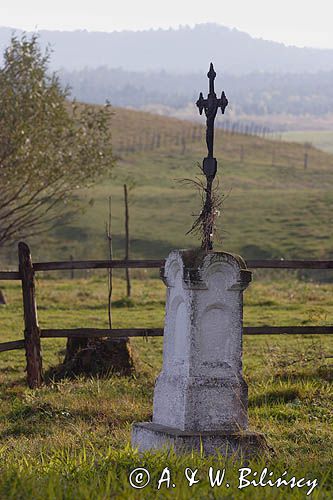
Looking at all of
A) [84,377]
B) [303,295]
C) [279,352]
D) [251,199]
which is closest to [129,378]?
[84,377]

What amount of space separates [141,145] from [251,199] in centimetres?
3994

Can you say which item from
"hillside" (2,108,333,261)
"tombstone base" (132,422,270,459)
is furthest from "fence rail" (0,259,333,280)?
"hillside" (2,108,333,261)

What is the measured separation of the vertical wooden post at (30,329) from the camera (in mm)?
14430

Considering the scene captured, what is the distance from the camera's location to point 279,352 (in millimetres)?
15938

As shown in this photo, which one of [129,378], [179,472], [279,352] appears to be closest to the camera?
[179,472]

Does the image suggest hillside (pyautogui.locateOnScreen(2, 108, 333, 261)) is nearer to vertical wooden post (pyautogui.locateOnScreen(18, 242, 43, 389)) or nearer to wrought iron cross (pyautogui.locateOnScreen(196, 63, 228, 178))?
vertical wooden post (pyautogui.locateOnScreen(18, 242, 43, 389))

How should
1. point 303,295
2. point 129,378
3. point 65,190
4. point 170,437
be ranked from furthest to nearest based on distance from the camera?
point 65,190, point 303,295, point 129,378, point 170,437

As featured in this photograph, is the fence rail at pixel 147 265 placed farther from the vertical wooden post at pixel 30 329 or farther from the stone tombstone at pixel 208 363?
the stone tombstone at pixel 208 363

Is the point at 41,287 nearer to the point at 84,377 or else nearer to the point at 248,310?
the point at 248,310

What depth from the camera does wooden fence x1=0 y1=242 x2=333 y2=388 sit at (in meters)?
14.0

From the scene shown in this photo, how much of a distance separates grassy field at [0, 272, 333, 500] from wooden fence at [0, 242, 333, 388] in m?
0.50

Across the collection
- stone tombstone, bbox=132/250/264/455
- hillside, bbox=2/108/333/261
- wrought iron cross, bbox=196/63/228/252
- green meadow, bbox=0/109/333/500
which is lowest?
hillside, bbox=2/108/333/261

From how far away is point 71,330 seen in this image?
14211 millimetres

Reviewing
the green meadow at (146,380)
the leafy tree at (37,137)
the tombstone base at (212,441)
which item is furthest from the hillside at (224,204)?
the tombstone base at (212,441)
